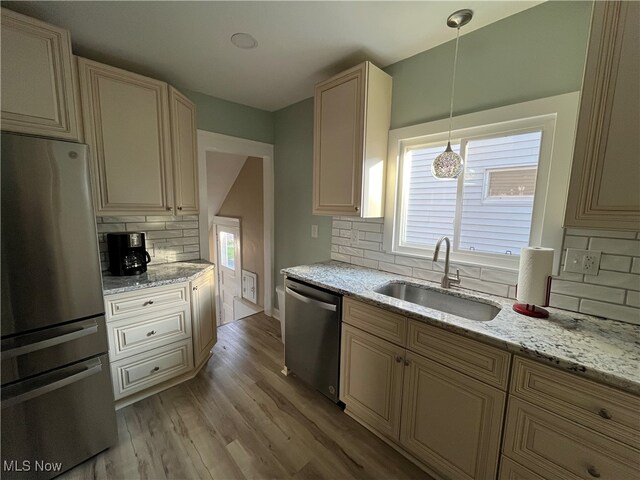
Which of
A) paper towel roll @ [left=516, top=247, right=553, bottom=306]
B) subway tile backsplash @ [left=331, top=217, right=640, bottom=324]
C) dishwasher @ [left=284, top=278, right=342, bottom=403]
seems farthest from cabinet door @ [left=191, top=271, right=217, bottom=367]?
paper towel roll @ [left=516, top=247, right=553, bottom=306]

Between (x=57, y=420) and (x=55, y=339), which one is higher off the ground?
(x=55, y=339)

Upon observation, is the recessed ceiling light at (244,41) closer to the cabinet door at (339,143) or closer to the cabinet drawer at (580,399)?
the cabinet door at (339,143)

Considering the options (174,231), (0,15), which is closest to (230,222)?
(174,231)

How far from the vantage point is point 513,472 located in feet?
3.64

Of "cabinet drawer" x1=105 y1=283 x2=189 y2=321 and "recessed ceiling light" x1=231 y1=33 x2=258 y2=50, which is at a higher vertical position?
"recessed ceiling light" x1=231 y1=33 x2=258 y2=50

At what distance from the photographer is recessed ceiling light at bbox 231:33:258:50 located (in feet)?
5.40

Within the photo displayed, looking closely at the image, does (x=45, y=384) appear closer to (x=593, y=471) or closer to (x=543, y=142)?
(x=593, y=471)

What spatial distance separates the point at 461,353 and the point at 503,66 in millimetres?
1622

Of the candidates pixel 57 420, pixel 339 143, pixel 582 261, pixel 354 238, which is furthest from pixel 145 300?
pixel 582 261

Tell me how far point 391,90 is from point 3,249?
95.2 inches

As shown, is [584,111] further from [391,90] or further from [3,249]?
[3,249]

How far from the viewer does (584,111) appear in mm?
1061

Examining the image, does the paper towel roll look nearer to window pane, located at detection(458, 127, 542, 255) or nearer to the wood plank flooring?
window pane, located at detection(458, 127, 542, 255)

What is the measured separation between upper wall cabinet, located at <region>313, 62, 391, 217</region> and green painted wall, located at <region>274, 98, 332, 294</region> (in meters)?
0.60
